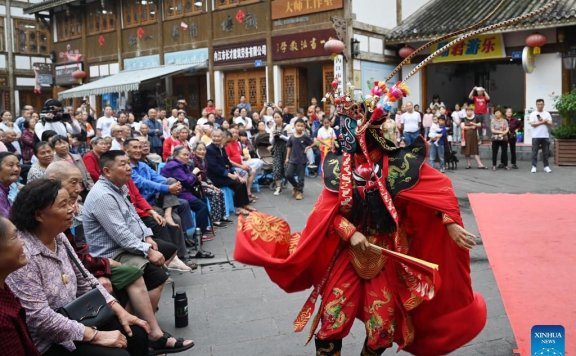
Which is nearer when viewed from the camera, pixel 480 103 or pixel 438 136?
pixel 438 136

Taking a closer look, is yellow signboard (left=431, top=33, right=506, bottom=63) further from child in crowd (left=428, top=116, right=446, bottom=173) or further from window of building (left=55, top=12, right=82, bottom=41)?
window of building (left=55, top=12, right=82, bottom=41)

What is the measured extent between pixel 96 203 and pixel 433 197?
252 centimetres

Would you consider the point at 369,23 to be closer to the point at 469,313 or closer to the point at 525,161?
the point at 525,161

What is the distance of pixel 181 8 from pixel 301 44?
563 cm

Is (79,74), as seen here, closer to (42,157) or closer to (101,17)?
(101,17)

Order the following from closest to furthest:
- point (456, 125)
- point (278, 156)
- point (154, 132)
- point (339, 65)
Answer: point (278, 156) < point (154, 132) < point (339, 65) < point (456, 125)

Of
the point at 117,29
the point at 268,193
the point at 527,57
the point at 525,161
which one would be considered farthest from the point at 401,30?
the point at 117,29

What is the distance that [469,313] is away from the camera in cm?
353

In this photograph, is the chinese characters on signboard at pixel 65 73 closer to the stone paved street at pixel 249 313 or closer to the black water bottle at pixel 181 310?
the stone paved street at pixel 249 313

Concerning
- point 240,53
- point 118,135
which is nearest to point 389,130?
point 118,135

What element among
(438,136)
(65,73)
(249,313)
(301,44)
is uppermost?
(65,73)

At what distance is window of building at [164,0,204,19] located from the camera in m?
19.5

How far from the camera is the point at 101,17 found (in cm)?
2314

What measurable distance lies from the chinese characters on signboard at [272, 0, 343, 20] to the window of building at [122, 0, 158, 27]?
5.72 m
